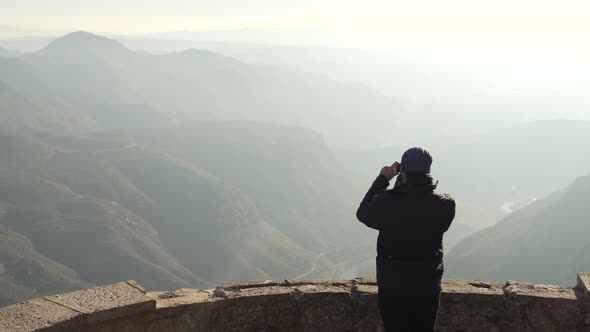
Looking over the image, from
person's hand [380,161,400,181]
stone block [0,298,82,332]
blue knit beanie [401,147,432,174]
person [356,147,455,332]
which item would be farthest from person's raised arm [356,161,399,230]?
stone block [0,298,82,332]

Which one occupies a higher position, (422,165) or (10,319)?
(422,165)

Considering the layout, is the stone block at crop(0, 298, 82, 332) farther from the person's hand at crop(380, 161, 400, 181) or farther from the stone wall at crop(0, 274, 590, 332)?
the person's hand at crop(380, 161, 400, 181)

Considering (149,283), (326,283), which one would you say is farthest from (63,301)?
(149,283)

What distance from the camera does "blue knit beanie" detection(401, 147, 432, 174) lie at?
6203mm

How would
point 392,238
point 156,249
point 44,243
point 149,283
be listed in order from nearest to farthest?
1. point 392,238
2. point 149,283
3. point 44,243
4. point 156,249

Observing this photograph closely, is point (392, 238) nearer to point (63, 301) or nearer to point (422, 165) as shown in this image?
point (422, 165)

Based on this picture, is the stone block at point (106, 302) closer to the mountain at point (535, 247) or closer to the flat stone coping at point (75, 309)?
the flat stone coping at point (75, 309)

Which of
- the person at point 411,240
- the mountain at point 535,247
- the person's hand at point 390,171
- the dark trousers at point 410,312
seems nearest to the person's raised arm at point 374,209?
the person at point 411,240

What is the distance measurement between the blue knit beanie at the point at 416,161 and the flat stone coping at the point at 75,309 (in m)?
3.81

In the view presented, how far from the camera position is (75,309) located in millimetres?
6883

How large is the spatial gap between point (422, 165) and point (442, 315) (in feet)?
10.1

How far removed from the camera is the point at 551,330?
8109mm

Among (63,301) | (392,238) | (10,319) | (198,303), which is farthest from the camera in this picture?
(198,303)

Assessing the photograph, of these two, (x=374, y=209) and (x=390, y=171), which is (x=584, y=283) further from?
(x=374, y=209)
